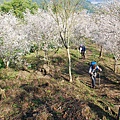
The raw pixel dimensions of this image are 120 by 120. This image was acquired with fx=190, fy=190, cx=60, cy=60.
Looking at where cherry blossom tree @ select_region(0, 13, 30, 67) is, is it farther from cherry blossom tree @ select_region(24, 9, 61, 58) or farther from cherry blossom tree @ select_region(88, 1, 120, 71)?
cherry blossom tree @ select_region(88, 1, 120, 71)

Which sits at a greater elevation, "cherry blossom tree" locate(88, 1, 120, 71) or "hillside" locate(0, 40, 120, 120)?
"cherry blossom tree" locate(88, 1, 120, 71)

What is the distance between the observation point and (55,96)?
1133 centimetres

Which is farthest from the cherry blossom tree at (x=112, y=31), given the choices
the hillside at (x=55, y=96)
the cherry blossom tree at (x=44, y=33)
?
the cherry blossom tree at (x=44, y=33)

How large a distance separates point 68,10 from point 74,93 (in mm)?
5770

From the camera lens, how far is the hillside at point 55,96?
9.24 meters

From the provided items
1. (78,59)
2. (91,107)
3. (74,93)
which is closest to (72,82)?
(74,93)

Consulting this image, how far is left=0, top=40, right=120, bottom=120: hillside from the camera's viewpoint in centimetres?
924

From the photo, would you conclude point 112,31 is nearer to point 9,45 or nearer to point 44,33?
point 44,33

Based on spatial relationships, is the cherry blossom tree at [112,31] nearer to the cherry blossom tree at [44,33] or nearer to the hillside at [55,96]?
the hillside at [55,96]

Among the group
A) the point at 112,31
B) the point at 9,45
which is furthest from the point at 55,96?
the point at 9,45

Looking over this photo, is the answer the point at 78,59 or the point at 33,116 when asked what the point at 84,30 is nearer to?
the point at 78,59

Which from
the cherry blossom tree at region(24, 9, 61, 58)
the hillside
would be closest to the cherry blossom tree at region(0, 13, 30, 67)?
the hillside

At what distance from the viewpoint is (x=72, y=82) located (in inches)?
577

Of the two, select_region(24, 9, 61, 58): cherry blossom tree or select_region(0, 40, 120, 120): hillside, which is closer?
select_region(0, 40, 120, 120): hillside
